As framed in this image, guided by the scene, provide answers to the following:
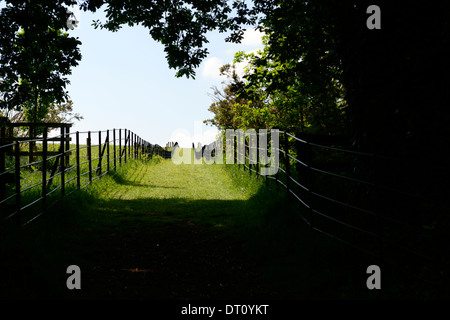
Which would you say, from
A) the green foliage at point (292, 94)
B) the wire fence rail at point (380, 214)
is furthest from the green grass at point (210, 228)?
the green foliage at point (292, 94)

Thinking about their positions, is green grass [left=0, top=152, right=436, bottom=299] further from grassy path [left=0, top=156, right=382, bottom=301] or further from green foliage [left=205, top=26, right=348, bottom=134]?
green foliage [left=205, top=26, right=348, bottom=134]

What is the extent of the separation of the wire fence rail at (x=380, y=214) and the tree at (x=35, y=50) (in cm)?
606

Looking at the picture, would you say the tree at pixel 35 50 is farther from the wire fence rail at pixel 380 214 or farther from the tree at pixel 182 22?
the wire fence rail at pixel 380 214

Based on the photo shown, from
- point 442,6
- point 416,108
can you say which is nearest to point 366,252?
point 416,108

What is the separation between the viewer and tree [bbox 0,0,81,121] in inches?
346

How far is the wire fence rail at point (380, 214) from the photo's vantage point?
161 inches

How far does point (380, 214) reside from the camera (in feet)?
15.0

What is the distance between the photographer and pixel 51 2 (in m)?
8.96

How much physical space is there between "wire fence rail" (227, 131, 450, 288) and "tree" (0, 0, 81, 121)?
19.9 ft

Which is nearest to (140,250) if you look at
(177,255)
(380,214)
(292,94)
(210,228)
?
(177,255)

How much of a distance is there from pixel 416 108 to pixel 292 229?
8.98 feet

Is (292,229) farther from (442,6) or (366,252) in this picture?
(442,6)

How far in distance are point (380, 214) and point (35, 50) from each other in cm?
856

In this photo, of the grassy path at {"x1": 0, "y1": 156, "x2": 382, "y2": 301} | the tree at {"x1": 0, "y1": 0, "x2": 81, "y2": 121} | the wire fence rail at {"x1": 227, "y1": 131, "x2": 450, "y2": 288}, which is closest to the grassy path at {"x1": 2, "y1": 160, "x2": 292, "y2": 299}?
the grassy path at {"x1": 0, "y1": 156, "x2": 382, "y2": 301}
